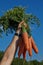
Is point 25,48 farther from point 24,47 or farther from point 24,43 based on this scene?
point 24,43

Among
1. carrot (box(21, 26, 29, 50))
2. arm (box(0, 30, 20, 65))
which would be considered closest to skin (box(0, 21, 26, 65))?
arm (box(0, 30, 20, 65))

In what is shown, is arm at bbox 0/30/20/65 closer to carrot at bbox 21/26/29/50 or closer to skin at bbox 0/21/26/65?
skin at bbox 0/21/26/65

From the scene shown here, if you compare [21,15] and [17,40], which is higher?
[21,15]

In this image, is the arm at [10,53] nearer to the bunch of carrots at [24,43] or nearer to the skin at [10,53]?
the skin at [10,53]

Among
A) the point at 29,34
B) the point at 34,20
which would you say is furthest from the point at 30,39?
the point at 34,20

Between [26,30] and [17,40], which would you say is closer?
[17,40]

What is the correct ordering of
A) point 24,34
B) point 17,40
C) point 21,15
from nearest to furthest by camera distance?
point 17,40 → point 24,34 → point 21,15

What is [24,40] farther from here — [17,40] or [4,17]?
[4,17]

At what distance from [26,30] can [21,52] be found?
1.87 ft

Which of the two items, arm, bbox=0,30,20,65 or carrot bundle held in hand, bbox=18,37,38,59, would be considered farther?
carrot bundle held in hand, bbox=18,37,38,59

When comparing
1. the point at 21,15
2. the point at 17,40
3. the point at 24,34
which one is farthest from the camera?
the point at 21,15

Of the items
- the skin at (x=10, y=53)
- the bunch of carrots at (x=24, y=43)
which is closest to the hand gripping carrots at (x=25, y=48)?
the bunch of carrots at (x=24, y=43)

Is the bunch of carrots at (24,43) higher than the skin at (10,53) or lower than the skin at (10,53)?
higher

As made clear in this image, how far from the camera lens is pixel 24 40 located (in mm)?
6965
